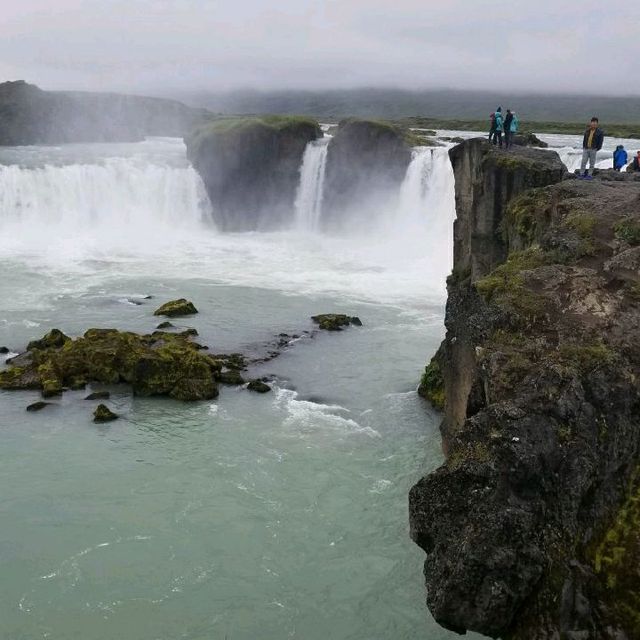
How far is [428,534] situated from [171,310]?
73.6ft

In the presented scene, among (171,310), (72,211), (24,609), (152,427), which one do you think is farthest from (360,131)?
(24,609)

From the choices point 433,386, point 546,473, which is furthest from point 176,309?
point 546,473

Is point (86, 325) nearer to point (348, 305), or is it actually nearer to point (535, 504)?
point (348, 305)

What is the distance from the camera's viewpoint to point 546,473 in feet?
26.9

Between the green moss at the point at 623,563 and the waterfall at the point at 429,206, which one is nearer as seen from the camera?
the green moss at the point at 623,563

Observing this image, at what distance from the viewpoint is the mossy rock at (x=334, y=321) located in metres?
28.3

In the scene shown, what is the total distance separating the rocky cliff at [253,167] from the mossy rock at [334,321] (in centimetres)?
2575

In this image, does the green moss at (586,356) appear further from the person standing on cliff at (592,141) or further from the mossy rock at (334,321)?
the mossy rock at (334,321)

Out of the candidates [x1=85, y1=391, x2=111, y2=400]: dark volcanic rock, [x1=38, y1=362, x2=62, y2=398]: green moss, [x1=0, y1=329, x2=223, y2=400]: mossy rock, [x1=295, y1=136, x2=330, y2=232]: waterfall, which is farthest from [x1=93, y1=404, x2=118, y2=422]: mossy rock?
[x1=295, y1=136, x2=330, y2=232]: waterfall

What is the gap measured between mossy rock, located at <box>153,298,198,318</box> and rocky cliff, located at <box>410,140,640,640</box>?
19219mm

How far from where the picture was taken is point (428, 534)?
8.37 m

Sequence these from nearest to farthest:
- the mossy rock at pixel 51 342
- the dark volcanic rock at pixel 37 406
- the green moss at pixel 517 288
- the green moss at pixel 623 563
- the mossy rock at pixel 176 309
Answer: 1. the green moss at pixel 623 563
2. the green moss at pixel 517 288
3. the dark volcanic rock at pixel 37 406
4. the mossy rock at pixel 51 342
5. the mossy rock at pixel 176 309

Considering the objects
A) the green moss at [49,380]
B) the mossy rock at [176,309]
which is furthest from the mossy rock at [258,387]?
the mossy rock at [176,309]

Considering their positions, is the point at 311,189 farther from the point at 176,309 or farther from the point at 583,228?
the point at 583,228
